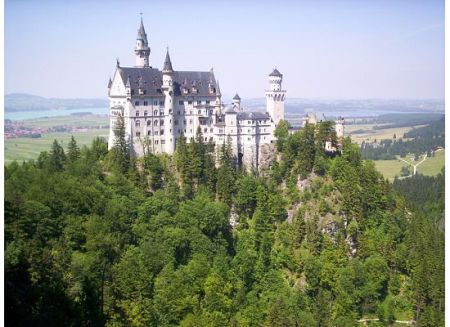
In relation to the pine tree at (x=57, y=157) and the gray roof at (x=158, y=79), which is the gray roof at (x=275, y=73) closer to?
the gray roof at (x=158, y=79)

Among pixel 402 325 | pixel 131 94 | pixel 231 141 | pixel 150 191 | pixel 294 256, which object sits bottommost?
pixel 402 325

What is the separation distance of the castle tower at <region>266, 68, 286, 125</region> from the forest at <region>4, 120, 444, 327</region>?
111 centimetres

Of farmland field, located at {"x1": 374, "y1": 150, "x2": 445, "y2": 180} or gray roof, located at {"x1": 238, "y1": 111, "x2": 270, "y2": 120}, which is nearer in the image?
gray roof, located at {"x1": 238, "y1": 111, "x2": 270, "y2": 120}

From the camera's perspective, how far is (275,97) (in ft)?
150

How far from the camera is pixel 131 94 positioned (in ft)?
143

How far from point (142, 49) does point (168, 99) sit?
444 cm

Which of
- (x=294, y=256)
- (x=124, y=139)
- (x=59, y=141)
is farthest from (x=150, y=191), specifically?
(x=294, y=256)

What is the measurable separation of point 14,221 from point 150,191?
15.8 metres

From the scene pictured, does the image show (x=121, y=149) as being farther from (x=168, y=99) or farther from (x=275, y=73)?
(x=275, y=73)

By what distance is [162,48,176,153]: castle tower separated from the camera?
44.6m

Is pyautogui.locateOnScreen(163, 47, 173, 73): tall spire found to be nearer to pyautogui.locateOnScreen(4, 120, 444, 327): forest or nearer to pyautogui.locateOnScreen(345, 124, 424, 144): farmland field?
pyautogui.locateOnScreen(4, 120, 444, 327): forest

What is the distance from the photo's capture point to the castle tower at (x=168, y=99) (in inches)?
1757

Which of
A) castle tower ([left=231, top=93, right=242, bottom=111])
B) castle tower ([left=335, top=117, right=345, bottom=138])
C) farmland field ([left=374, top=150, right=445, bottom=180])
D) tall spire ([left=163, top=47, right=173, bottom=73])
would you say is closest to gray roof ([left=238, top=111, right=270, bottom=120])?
castle tower ([left=231, top=93, right=242, bottom=111])

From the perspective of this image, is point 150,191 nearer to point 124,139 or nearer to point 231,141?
point 124,139
